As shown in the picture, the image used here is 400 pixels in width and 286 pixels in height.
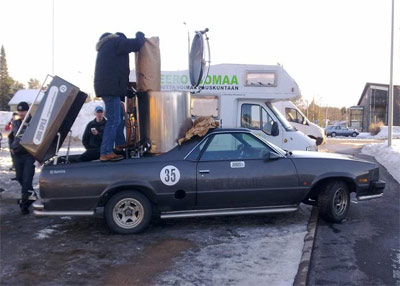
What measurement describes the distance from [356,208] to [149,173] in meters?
3.81

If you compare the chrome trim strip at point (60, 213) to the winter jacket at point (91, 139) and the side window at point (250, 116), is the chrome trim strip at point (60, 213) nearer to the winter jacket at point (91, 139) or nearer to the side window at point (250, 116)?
the winter jacket at point (91, 139)

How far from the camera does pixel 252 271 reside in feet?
14.3

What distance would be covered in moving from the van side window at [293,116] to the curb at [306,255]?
8.28 m

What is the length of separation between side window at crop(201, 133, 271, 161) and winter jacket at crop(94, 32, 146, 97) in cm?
154

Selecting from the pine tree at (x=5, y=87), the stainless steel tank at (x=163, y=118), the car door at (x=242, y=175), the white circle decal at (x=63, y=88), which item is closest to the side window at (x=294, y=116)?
the car door at (x=242, y=175)

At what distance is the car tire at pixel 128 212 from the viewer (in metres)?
5.70

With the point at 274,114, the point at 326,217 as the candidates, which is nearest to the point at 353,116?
the point at 274,114

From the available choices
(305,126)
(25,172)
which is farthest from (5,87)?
(25,172)

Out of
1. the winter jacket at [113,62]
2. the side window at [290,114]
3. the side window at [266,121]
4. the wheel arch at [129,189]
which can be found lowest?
the wheel arch at [129,189]

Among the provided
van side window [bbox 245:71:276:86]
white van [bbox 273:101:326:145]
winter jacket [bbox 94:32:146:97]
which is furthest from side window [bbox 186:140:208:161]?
white van [bbox 273:101:326:145]

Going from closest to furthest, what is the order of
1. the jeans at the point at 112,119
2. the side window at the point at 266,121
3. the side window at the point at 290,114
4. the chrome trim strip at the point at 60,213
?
the chrome trim strip at the point at 60,213
the jeans at the point at 112,119
the side window at the point at 266,121
the side window at the point at 290,114

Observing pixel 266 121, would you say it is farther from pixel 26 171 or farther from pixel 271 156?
pixel 26 171

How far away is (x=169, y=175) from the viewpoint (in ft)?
18.8

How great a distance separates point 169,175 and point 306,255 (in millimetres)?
2048
